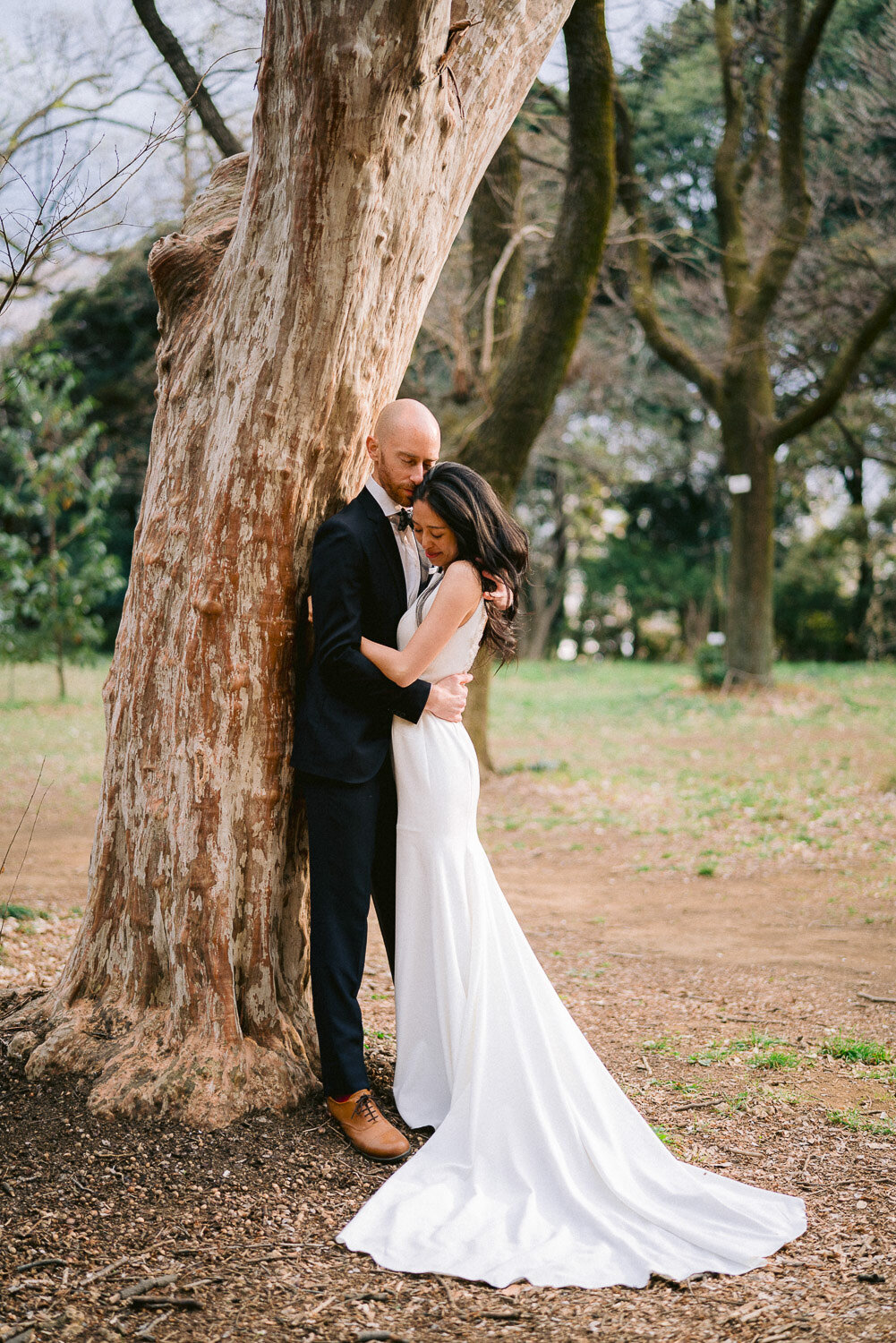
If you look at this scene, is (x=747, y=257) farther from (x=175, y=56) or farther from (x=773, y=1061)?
(x=773, y=1061)

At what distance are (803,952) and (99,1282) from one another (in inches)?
173

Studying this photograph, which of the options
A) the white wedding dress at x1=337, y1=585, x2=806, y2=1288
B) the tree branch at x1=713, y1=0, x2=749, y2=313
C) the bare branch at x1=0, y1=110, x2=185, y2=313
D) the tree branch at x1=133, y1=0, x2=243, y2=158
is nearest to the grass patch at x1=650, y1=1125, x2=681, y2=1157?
the white wedding dress at x1=337, y1=585, x2=806, y2=1288

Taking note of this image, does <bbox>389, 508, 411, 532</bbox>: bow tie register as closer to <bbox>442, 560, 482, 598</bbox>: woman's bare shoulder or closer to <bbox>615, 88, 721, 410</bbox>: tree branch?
<bbox>442, 560, 482, 598</bbox>: woman's bare shoulder

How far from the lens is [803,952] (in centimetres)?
595

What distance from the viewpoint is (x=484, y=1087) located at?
3285 millimetres

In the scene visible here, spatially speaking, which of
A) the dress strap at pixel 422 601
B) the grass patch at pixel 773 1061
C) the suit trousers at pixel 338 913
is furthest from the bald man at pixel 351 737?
the grass patch at pixel 773 1061

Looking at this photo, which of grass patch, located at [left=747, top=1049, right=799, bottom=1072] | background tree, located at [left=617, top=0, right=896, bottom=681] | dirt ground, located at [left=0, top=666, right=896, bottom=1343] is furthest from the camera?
background tree, located at [left=617, top=0, right=896, bottom=681]

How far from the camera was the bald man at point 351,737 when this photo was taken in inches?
133

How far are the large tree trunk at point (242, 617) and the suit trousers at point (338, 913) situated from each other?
170 millimetres

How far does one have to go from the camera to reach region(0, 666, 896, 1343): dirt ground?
8.38ft

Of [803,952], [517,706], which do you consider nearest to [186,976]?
[803,952]

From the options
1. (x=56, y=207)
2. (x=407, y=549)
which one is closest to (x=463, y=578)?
(x=407, y=549)

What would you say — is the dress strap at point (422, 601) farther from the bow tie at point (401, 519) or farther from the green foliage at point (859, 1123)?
the green foliage at point (859, 1123)

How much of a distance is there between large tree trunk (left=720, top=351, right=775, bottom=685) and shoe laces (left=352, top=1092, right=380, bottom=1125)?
13821 mm
